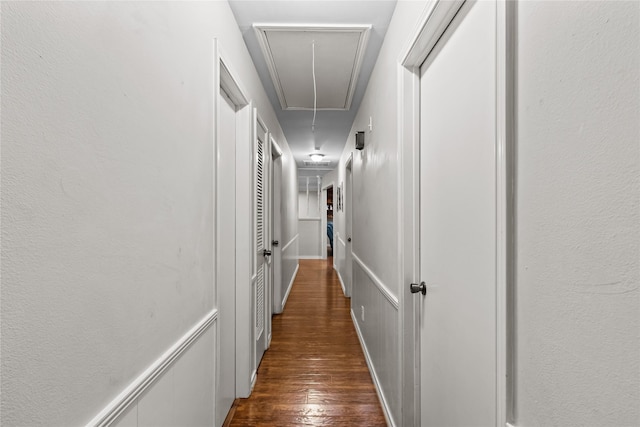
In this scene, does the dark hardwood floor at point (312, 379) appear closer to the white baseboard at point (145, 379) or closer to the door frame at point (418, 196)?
the door frame at point (418, 196)

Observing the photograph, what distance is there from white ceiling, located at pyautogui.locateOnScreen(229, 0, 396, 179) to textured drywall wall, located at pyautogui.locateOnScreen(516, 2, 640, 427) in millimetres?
1263

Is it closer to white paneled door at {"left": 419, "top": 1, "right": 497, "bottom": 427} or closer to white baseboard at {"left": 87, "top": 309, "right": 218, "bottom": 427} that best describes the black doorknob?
white paneled door at {"left": 419, "top": 1, "right": 497, "bottom": 427}

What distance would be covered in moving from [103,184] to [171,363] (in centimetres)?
63

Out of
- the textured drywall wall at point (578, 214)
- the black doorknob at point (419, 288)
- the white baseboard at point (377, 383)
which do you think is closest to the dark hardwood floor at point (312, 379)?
the white baseboard at point (377, 383)

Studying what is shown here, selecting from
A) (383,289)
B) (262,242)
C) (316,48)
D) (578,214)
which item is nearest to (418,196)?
(383,289)

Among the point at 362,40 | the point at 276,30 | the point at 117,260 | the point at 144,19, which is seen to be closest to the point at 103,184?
the point at 117,260

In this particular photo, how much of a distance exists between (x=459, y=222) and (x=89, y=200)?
1.05 meters

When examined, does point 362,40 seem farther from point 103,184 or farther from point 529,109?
point 103,184

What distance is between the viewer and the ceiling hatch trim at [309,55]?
1.76 m

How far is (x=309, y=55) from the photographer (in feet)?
6.72

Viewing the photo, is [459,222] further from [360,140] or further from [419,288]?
[360,140]

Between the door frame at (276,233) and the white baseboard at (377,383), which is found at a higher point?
the door frame at (276,233)

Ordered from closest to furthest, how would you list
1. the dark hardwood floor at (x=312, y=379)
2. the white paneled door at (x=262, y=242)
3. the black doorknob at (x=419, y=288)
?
the black doorknob at (x=419, y=288), the dark hardwood floor at (x=312, y=379), the white paneled door at (x=262, y=242)

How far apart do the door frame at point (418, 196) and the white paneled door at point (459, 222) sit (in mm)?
40
